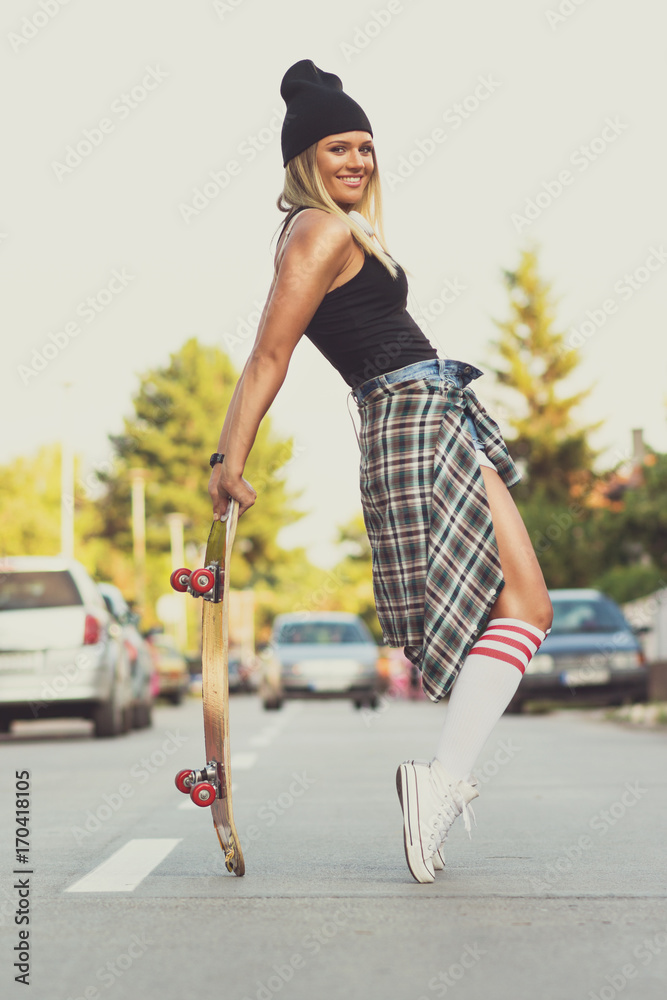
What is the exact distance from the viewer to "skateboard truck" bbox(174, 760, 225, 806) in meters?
4.21

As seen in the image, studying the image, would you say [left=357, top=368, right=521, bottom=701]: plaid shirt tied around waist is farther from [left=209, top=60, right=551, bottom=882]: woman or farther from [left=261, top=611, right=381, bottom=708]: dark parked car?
[left=261, top=611, right=381, bottom=708]: dark parked car

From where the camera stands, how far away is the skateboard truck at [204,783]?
4.21m

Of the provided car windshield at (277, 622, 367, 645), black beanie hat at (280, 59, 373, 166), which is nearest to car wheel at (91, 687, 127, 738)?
black beanie hat at (280, 59, 373, 166)

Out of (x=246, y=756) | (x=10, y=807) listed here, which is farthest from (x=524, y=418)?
(x=10, y=807)

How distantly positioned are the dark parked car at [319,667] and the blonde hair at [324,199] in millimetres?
18862

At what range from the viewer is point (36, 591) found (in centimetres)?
1370

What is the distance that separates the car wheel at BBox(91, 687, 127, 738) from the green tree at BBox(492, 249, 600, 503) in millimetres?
40823

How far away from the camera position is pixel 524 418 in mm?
55781

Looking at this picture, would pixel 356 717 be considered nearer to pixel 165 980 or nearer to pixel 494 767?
pixel 494 767

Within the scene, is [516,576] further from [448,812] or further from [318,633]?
[318,633]

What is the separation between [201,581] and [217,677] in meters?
0.29

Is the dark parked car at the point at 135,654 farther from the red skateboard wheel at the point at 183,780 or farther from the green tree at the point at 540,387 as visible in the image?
the green tree at the point at 540,387

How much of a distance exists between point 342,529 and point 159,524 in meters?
12.2

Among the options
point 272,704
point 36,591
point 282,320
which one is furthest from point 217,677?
point 272,704
